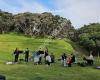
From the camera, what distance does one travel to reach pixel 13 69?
1674 inches

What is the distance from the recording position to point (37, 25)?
4491 inches

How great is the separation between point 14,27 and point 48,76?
81875 millimetres

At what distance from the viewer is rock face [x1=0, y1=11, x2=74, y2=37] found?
114 metres

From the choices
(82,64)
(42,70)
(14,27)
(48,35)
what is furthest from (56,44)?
(42,70)

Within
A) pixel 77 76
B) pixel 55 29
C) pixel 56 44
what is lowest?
pixel 77 76

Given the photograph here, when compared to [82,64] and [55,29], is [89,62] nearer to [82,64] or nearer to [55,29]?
[82,64]

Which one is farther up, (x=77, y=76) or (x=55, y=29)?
(x=55, y=29)

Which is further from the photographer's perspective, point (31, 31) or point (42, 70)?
point (31, 31)

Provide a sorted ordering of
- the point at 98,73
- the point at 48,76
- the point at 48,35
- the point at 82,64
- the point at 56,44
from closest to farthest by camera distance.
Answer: the point at 48,76 < the point at 98,73 < the point at 82,64 < the point at 56,44 < the point at 48,35

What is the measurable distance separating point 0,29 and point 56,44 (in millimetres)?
34346

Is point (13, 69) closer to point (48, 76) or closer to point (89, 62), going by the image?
point (48, 76)

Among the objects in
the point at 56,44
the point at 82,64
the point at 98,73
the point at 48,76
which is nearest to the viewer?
the point at 48,76

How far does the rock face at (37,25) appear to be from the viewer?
114000mm

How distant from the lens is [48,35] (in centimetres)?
11312
